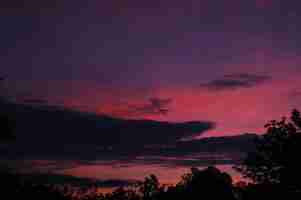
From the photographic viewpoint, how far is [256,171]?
186 feet

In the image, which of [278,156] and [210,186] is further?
[210,186]

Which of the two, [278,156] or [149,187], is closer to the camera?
[278,156]

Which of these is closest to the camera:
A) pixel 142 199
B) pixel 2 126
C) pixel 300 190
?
pixel 2 126

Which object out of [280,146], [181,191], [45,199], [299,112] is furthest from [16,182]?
[181,191]

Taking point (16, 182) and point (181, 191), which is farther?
point (181, 191)

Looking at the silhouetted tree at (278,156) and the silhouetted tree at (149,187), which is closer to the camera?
the silhouetted tree at (278,156)

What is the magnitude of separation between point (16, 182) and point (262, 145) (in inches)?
1097

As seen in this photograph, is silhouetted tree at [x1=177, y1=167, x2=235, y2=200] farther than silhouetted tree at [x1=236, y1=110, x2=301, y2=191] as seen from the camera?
Yes

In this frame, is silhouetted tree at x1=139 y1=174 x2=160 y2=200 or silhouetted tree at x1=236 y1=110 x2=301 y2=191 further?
silhouetted tree at x1=139 y1=174 x2=160 y2=200

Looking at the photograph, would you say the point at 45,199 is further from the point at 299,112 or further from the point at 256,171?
the point at 299,112

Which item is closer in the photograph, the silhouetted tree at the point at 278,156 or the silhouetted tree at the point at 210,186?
the silhouetted tree at the point at 278,156

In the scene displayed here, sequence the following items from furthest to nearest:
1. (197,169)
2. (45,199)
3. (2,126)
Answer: (197,169) < (45,199) < (2,126)

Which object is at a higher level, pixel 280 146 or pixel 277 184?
pixel 280 146

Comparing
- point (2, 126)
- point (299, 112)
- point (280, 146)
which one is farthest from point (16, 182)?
point (299, 112)
